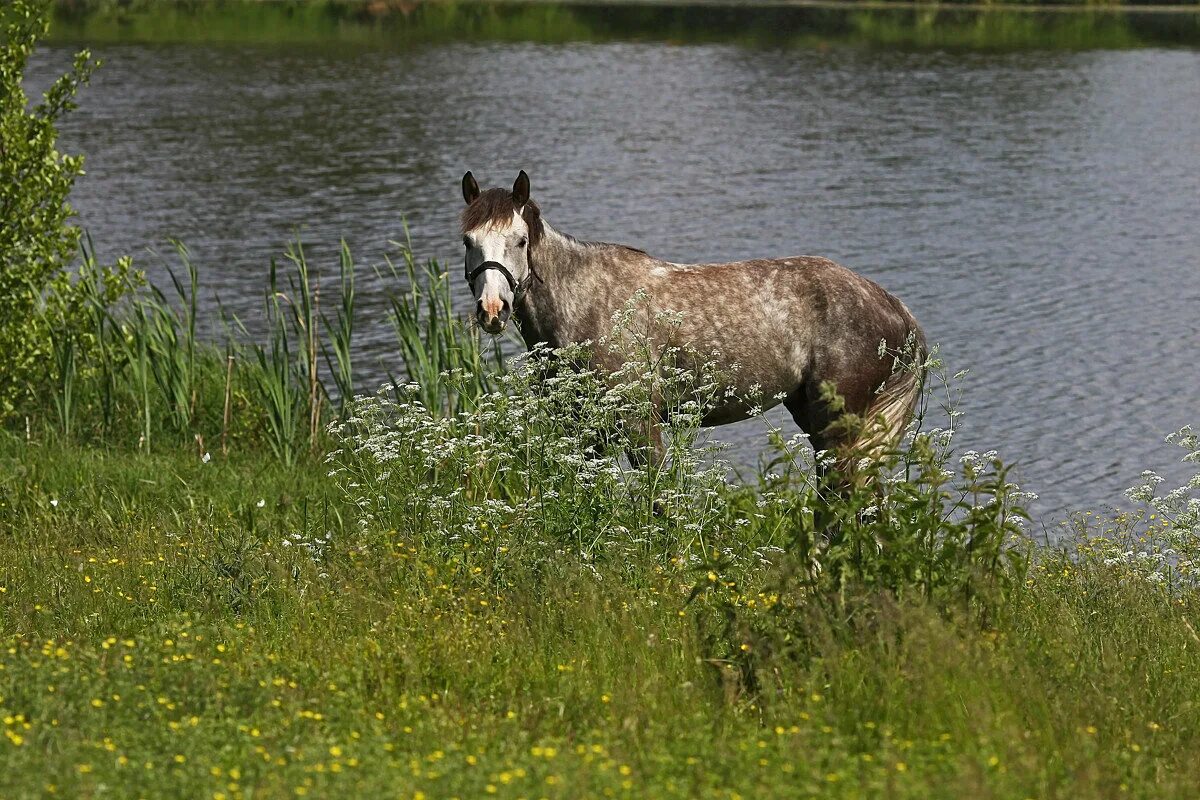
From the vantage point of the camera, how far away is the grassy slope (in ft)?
15.5

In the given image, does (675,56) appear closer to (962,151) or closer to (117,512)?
(962,151)

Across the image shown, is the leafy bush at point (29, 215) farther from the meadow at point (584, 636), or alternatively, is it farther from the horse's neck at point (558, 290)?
the horse's neck at point (558, 290)

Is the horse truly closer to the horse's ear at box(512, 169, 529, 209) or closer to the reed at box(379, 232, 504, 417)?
the horse's ear at box(512, 169, 529, 209)

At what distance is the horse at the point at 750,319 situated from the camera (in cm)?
841

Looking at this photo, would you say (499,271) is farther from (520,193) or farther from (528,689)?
(528,689)

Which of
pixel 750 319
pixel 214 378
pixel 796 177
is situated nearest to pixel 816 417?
pixel 750 319

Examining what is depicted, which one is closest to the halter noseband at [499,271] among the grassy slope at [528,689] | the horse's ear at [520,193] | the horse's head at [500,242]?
the horse's head at [500,242]

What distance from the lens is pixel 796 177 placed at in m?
28.6

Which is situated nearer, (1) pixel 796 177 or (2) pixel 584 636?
(2) pixel 584 636

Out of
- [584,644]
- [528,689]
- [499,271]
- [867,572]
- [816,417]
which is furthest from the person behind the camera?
[816,417]

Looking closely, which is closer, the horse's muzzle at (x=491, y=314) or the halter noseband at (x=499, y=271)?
the horse's muzzle at (x=491, y=314)

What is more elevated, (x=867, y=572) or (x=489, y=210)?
(x=489, y=210)

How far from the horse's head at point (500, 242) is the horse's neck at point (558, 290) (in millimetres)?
153

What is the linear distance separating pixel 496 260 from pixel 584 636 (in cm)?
234
